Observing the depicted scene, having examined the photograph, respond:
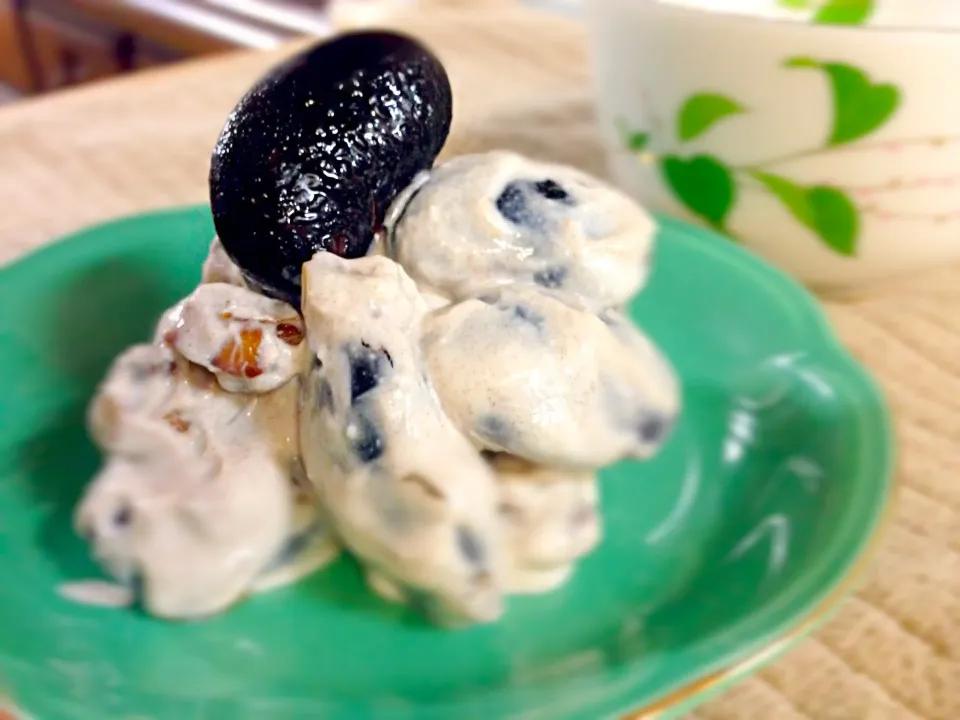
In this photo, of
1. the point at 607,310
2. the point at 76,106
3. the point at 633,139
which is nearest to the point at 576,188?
the point at 607,310

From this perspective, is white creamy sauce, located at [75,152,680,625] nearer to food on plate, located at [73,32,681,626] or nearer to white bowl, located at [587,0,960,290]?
food on plate, located at [73,32,681,626]

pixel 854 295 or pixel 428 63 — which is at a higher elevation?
pixel 428 63

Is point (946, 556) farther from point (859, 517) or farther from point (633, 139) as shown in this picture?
point (633, 139)

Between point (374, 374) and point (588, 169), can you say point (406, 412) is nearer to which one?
point (374, 374)

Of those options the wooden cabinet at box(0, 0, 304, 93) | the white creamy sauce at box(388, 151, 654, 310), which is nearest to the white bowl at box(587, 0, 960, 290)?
the white creamy sauce at box(388, 151, 654, 310)

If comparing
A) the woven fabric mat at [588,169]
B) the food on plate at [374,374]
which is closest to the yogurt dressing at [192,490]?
the food on plate at [374,374]

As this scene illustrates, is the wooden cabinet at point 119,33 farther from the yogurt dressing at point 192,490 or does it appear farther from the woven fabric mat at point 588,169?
the yogurt dressing at point 192,490

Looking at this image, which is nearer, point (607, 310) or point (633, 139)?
point (607, 310)
